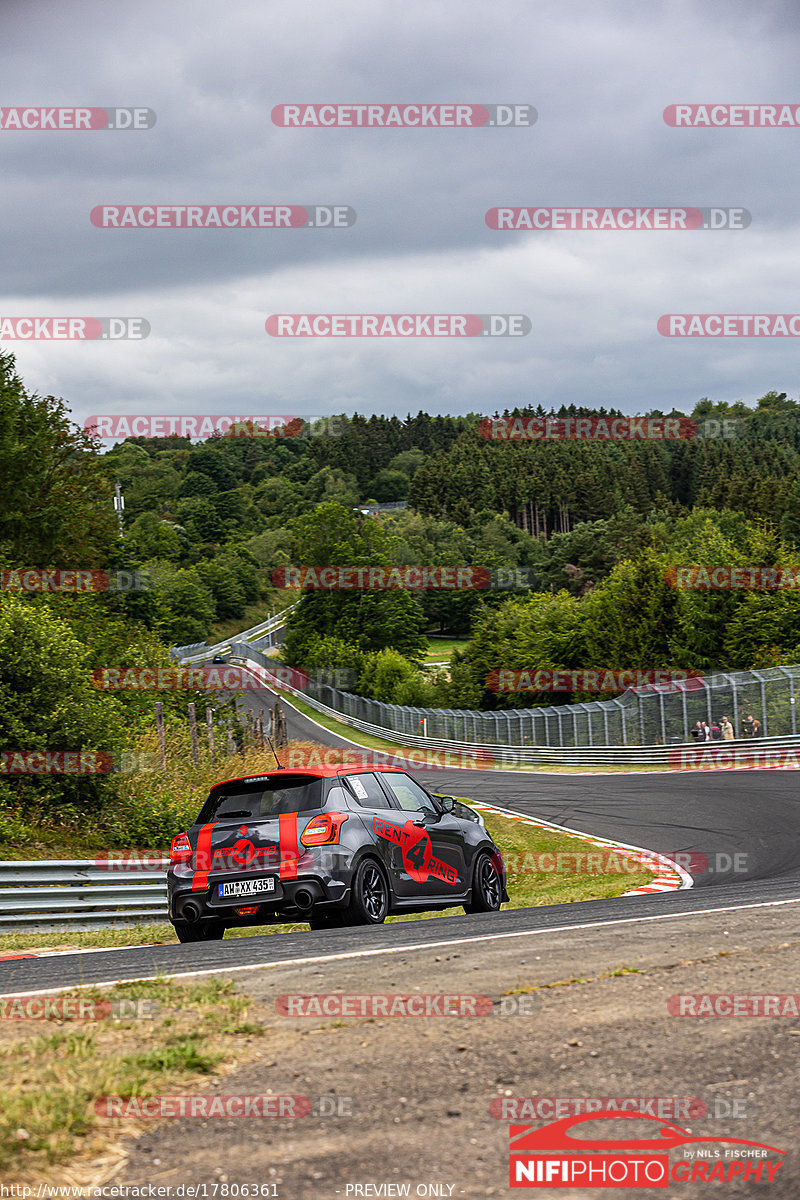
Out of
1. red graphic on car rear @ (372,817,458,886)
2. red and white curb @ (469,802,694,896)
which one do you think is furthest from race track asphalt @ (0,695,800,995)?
red graphic on car rear @ (372,817,458,886)

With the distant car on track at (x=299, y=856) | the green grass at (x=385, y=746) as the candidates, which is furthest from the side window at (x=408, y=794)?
the green grass at (x=385, y=746)

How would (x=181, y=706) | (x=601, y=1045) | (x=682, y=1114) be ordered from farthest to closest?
(x=181, y=706), (x=601, y=1045), (x=682, y=1114)

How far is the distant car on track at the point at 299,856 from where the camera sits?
975cm

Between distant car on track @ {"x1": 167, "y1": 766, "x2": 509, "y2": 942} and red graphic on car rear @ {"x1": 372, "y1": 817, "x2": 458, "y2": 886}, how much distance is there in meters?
0.01

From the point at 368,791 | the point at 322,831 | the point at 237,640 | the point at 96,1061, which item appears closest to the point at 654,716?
the point at 368,791

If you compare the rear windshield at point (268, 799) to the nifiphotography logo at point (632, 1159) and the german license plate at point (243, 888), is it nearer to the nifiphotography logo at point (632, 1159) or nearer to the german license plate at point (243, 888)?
the german license plate at point (243, 888)

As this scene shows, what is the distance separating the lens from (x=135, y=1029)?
5418 millimetres

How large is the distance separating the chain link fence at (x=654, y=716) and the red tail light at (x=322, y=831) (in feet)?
87.8

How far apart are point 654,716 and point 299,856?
31.4 meters

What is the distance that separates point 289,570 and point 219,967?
92076mm

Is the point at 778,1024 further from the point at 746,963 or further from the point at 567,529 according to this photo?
the point at 567,529

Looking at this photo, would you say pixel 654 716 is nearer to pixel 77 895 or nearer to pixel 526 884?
pixel 526 884

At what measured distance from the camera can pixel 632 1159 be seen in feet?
12.4

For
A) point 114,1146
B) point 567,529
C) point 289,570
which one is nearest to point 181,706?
point 114,1146
